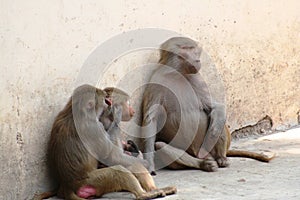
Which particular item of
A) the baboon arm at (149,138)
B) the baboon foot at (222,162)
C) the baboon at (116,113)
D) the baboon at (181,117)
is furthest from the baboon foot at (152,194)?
the baboon foot at (222,162)

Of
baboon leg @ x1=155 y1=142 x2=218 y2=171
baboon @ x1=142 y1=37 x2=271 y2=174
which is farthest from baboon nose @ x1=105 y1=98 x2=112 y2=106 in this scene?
baboon leg @ x1=155 y1=142 x2=218 y2=171

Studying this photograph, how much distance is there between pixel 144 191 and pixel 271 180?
1062 mm

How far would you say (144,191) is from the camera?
6.03m

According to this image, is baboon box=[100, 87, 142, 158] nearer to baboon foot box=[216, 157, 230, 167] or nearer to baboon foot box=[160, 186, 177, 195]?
baboon foot box=[160, 186, 177, 195]

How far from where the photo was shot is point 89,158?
603cm

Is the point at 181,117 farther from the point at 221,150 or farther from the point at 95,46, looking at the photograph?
the point at 95,46

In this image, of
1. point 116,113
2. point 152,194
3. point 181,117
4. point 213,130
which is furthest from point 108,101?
point 213,130

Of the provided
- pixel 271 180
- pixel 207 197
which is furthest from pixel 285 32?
pixel 207 197

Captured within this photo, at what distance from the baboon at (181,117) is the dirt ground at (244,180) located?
0.13 meters

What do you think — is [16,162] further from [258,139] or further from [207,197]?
[258,139]

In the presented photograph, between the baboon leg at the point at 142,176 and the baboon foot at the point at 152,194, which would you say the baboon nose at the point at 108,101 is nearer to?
the baboon leg at the point at 142,176

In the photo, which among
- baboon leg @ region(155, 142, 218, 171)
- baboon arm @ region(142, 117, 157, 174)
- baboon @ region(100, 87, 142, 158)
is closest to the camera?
baboon @ region(100, 87, 142, 158)

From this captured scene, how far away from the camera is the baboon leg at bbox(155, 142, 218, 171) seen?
690 cm

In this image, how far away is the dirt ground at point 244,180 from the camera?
6.12m
